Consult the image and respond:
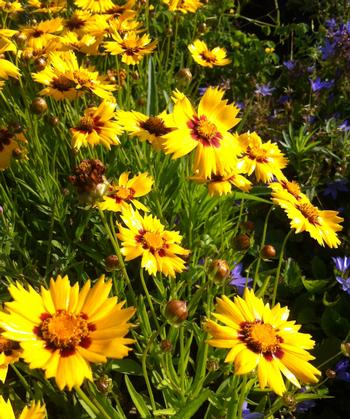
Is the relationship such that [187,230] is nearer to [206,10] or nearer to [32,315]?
[32,315]

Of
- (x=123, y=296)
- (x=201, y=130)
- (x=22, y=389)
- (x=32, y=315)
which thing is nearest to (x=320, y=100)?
(x=201, y=130)

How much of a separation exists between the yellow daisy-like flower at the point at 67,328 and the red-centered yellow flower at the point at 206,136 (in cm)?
40

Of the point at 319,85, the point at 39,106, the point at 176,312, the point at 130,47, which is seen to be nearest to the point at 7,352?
the point at 176,312

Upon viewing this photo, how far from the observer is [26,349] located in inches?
29.4

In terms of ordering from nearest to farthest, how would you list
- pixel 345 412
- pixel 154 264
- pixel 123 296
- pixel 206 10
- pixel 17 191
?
pixel 154 264
pixel 123 296
pixel 345 412
pixel 17 191
pixel 206 10

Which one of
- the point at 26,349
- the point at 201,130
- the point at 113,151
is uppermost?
the point at 201,130

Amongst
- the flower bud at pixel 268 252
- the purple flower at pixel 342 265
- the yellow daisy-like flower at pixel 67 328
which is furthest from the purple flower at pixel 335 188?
the yellow daisy-like flower at pixel 67 328

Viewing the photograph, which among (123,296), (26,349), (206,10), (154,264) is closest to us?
(26,349)

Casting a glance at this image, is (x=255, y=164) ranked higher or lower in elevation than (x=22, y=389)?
higher

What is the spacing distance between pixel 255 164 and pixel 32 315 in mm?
795

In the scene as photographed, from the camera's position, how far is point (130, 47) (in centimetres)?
178

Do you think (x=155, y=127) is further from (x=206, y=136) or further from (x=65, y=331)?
(x=65, y=331)

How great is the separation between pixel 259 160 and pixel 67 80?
1.96ft

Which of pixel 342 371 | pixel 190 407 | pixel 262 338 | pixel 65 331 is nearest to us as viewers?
pixel 65 331
